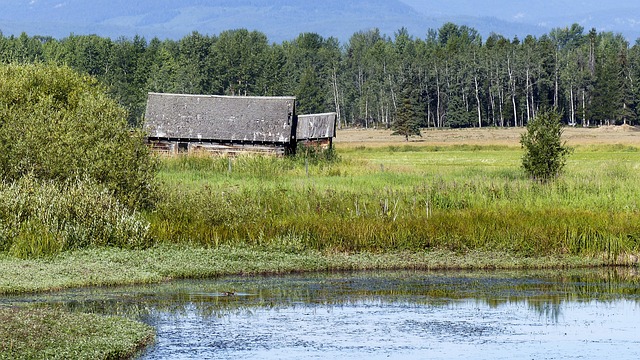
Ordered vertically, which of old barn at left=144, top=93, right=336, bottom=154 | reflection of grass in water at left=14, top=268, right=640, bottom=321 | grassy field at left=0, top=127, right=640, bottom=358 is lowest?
reflection of grass in water at left=14, top=268, right=640, bottom=321

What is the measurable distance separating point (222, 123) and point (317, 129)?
12329 mm

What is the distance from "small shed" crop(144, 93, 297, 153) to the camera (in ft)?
235

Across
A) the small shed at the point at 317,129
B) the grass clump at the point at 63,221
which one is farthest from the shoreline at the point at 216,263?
the small shed at the point at 317,129

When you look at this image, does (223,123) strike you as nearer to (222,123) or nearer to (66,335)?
(222,123)

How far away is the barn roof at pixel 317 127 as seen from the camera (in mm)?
83750

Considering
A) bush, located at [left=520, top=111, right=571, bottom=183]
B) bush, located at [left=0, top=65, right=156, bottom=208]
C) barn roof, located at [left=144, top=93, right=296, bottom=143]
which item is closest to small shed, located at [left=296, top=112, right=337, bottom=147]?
barn roof, located at [left=144, top=93, right=296, bottom=143]

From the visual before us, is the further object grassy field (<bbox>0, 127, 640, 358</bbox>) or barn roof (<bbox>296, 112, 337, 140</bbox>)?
barn roof (<bbox>296, 112, 337, 140</bbox>)

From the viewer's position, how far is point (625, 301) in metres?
25.5

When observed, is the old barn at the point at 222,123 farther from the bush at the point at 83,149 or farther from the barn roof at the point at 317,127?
the bush at the point at 83,149

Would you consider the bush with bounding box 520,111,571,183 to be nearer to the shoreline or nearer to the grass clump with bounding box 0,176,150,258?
the shoreline

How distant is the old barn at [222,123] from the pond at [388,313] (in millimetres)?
42202

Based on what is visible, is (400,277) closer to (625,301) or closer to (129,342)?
(625,301)

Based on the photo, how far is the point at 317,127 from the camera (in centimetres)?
8400

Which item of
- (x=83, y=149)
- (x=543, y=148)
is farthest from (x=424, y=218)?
(x=543, y=148)
